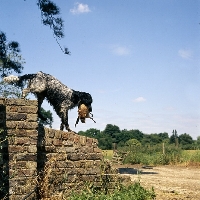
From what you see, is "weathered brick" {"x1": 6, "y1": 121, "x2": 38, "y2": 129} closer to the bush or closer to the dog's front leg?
the dog's front leg

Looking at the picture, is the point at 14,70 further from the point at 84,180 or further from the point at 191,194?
the point at 191,194

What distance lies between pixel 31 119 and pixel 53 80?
1.33m

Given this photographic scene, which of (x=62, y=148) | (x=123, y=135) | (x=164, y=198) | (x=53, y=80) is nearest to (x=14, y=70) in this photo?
(x=53, y=80)

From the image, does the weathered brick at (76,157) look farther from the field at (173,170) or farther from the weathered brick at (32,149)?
the field at (173,170)

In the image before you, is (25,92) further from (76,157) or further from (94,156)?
(94,156)

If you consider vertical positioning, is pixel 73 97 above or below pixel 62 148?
above

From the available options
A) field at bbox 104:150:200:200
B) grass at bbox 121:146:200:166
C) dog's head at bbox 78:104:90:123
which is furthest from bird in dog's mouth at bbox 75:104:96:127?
grass at bbox 121:146:200:166

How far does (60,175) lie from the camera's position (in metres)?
5.59

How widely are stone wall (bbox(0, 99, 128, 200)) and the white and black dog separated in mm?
627

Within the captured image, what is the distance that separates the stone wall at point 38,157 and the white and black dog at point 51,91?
627mm

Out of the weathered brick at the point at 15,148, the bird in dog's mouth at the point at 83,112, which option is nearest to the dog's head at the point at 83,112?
the bird in dog's mouth at the point at 83,112

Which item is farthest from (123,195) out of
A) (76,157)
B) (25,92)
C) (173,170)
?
(173,170)

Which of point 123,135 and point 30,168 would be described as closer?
point 30,168

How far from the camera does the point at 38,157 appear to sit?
211 inches
